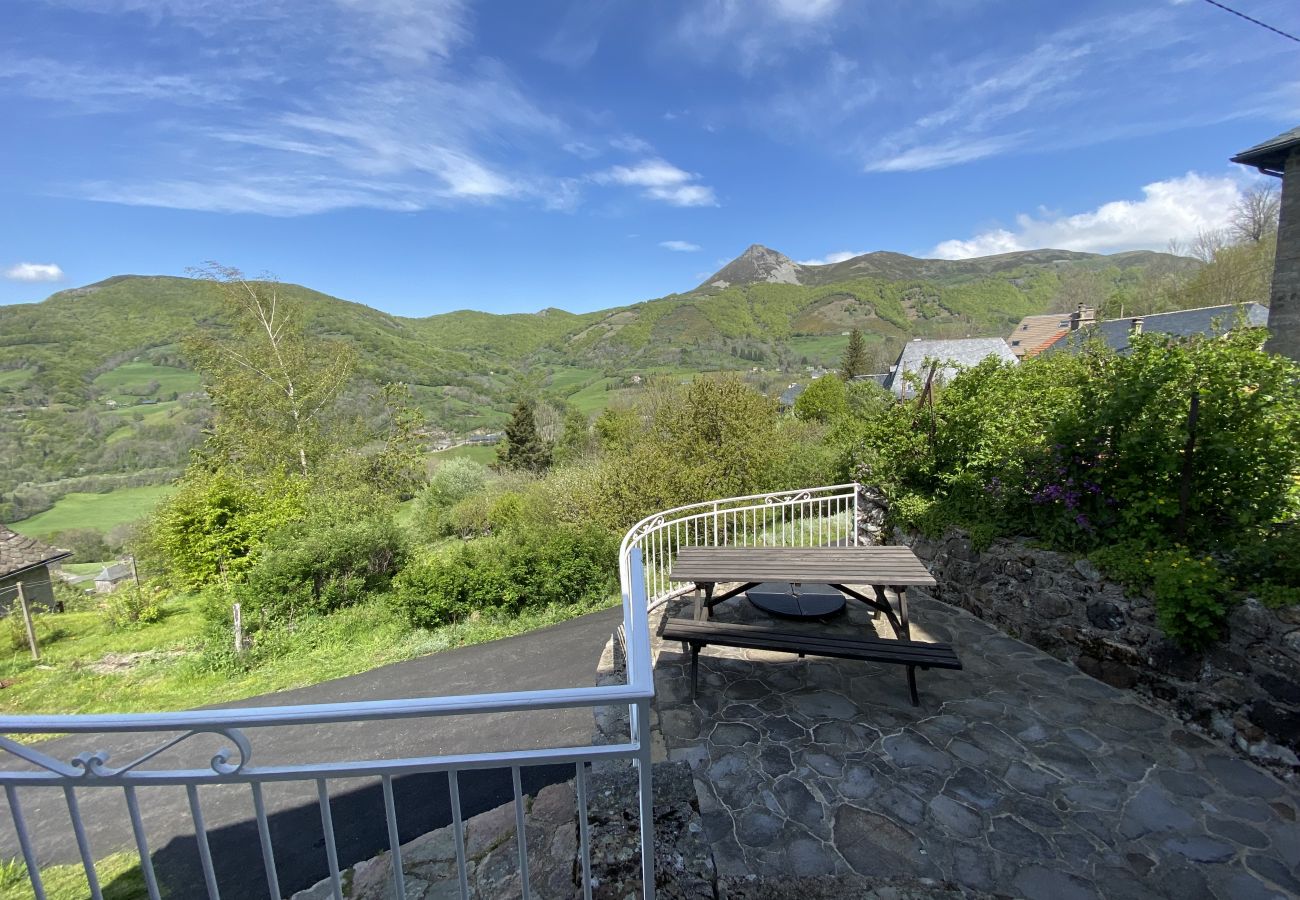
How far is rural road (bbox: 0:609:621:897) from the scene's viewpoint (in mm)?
3312

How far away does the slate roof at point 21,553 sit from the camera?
42.6ft

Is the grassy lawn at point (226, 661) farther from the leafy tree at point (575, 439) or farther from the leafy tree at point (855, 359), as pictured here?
the leafy tree at point (855, 359)

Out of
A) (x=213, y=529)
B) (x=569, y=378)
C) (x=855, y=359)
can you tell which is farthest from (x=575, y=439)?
(x=569, y=378)

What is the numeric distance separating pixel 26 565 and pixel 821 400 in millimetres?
24457

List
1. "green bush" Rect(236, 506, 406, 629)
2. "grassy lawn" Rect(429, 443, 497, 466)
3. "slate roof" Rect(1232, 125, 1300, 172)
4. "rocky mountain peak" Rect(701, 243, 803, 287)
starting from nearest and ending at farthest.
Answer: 1. "green bush" Rect(236, 506, 406, 629)
2. "slate roof" Rect(1232, 125, 1300, 172)
3. "grassy lawn" Rect(429, 443, 497, 466)
4. "rocky mountain peak" Rect(701, 243, 803, 287)

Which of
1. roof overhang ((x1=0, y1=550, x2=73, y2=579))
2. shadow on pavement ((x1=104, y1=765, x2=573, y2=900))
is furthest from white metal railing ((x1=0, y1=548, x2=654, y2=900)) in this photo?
roof overhang ((x1=0, y1=550, x2=73, y2=579))

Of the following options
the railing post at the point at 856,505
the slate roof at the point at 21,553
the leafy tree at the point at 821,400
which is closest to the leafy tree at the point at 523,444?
the leafy tree at the point at 821,400

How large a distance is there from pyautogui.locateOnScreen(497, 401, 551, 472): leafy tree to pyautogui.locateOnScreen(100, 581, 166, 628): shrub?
801 inches

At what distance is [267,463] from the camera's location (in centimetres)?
1535

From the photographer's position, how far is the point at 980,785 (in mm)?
2824

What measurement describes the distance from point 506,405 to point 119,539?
1322 inches

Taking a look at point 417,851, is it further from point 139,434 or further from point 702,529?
point 139,434

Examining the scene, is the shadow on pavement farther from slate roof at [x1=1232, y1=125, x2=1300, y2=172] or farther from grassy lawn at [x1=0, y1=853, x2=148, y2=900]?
slate roof at [x1=1232, y1=125, x2=1300, y2=172]

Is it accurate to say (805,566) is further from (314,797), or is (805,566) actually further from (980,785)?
(314,797)
